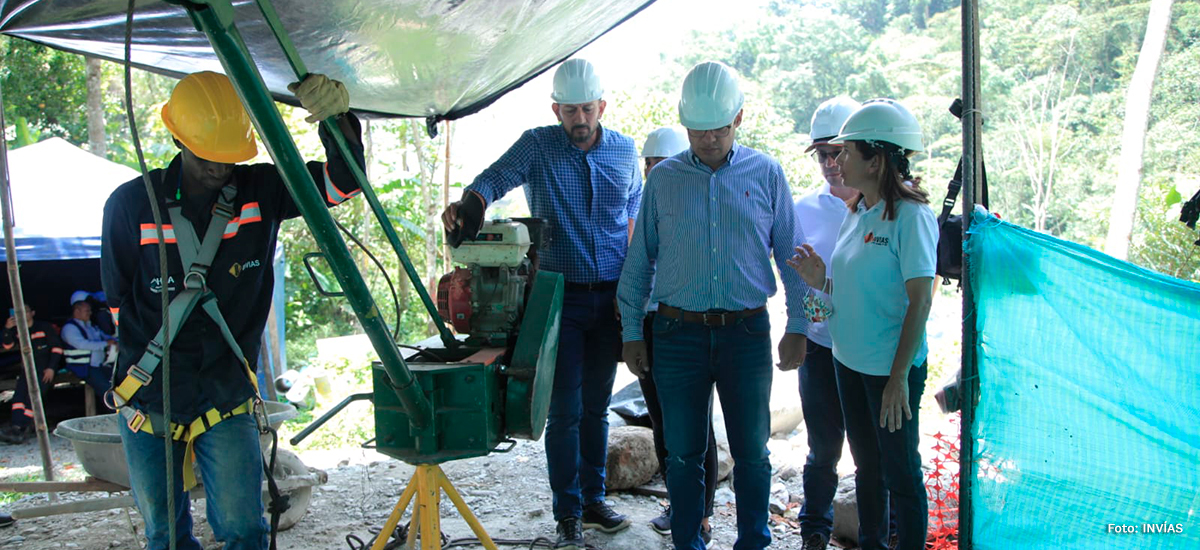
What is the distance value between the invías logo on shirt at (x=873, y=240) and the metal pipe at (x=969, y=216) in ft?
1.06

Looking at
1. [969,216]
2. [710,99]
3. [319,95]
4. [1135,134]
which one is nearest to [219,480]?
[319,95]

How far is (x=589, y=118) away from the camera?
145 inches

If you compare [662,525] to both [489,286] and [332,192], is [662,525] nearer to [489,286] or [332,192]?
[489,286]

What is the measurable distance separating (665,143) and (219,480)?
9.80 ft

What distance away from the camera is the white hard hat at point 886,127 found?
9.18ft

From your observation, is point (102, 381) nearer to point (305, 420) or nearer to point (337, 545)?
point (305, 420)

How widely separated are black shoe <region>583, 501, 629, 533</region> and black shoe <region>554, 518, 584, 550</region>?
213 mm

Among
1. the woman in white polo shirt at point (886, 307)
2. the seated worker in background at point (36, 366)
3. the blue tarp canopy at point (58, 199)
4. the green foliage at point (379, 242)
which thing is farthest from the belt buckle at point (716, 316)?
the green foliage at point (379, 242)

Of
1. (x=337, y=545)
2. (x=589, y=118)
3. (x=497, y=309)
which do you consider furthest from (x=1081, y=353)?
(x=337, y=545)

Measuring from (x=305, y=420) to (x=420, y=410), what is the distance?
25.3 ft

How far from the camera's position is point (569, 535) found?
3.65 meters

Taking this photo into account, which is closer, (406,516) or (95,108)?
(406,516)

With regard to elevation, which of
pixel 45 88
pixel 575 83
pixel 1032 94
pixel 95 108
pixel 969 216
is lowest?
pixel 969 216

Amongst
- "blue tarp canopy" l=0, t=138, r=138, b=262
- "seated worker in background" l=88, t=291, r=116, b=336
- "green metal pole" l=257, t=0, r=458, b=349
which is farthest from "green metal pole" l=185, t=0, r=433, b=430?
"seated worker in background" l=88, t=291, r=116, b=336
